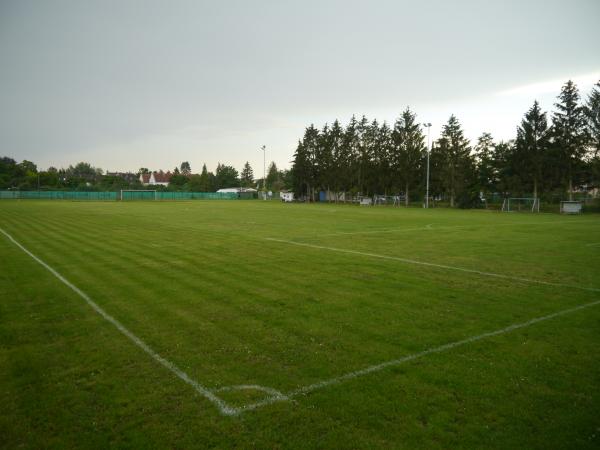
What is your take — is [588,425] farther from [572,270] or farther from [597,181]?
[597,181]

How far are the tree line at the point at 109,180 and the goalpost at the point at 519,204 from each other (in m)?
66.3

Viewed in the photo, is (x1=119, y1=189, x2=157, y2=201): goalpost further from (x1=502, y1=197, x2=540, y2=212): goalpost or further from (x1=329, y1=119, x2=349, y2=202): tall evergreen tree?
(x1=502, y1=197, x2=540, y2=212): goalpost

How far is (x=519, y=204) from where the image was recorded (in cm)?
5469

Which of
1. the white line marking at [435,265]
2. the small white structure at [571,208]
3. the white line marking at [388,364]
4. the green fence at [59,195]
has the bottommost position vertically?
the white line marking at [388,364]

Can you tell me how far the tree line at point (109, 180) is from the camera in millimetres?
101375

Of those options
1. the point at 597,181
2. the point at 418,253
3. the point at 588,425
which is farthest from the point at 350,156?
the point at 588,425

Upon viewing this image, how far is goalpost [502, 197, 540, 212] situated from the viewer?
5366 centimetres

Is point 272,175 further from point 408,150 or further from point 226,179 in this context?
point 408,150

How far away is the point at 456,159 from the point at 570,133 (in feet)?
53.3

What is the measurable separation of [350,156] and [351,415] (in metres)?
81.1

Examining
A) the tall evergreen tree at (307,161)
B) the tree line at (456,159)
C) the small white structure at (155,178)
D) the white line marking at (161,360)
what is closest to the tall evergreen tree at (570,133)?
the tree line at (456,159)

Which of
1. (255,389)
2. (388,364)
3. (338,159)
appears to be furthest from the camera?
(338,159)

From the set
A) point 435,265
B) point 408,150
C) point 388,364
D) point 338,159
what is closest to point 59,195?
point 338,159

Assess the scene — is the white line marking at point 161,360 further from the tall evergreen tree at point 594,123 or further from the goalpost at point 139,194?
the goalpost at point 139,194
